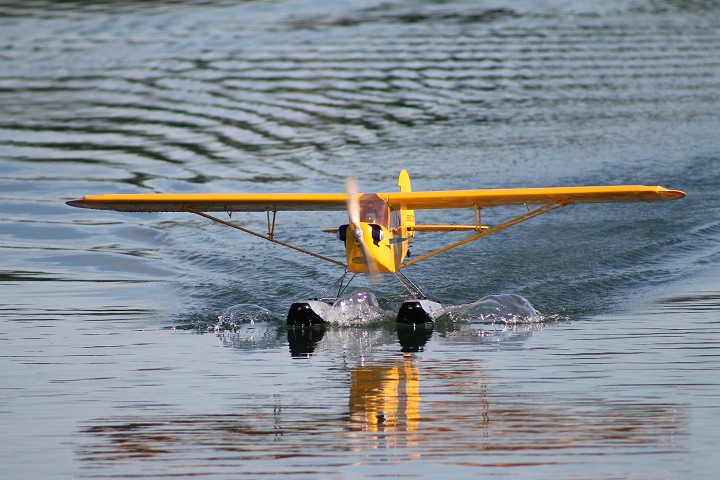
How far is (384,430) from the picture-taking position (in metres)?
7.67

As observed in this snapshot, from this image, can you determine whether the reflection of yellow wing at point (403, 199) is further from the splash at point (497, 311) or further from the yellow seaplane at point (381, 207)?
the splash at point (497, 311)

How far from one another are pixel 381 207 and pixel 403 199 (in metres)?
0.57

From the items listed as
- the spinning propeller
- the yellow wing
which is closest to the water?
the spinning propeller

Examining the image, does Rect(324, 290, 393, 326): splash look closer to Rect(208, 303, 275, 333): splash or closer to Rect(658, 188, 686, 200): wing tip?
Rect(208, 303, 275, 333): splash

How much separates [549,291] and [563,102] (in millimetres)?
14762

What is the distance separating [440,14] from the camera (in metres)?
41.0

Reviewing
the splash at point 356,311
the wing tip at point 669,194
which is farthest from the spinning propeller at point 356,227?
the wing tip at point 669,194

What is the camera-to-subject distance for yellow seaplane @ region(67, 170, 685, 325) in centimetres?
1238

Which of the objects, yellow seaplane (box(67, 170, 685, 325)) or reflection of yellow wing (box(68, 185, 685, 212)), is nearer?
yellow seaplane (box(67, 170, 685, 325))

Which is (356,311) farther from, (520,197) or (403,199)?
(520,197)

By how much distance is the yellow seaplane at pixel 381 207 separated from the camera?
487 inches

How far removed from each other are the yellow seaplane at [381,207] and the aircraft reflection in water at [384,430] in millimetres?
3078

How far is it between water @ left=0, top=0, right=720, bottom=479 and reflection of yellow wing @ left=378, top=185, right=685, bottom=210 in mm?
1224

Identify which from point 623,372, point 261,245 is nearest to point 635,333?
point 623,372
